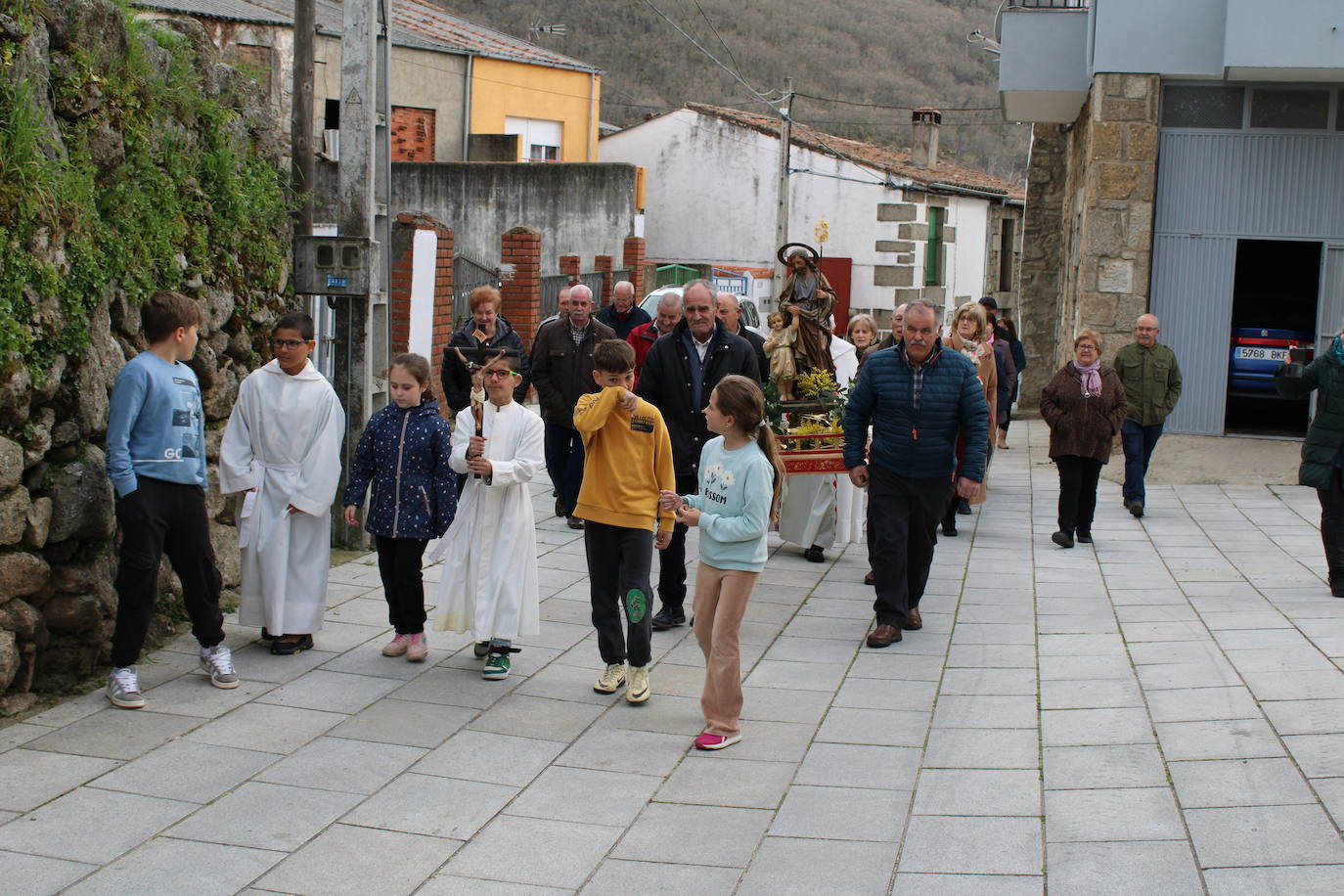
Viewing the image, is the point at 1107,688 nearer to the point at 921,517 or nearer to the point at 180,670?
the point at 921,517

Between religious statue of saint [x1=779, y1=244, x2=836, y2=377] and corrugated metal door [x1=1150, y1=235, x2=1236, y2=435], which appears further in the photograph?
corrugated metal door [x1=1150, y1=235, x2=1236, y2=435]

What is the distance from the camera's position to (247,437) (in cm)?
687

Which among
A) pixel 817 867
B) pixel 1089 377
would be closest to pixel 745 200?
pixel 1089 377

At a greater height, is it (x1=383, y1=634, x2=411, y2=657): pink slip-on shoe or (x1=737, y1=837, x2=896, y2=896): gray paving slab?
(x1=383, y1=634, x2=411, y2=657): pink slip-on shoe

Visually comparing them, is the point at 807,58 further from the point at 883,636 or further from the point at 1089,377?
the point at 883,636

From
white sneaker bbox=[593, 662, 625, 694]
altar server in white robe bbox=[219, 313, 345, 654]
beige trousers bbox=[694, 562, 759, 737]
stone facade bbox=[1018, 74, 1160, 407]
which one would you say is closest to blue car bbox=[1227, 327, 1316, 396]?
stone facade bbox=[1018, 74, 1160, 407]

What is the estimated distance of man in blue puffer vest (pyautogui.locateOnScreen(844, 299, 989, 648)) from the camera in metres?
7.49

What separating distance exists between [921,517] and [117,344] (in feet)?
13.5

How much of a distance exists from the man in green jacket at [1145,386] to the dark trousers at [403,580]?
6467 mm

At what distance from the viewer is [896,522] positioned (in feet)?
24.8

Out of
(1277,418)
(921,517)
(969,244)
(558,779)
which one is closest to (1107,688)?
(921,517)

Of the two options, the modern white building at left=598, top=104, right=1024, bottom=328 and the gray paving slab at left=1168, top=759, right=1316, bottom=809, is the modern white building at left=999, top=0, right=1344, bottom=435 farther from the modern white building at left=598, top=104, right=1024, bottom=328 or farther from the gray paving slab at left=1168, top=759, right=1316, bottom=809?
the modern white building at left=598, top=104, right=1024, bottom=328

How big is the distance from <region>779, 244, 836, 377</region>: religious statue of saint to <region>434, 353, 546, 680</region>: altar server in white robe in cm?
357

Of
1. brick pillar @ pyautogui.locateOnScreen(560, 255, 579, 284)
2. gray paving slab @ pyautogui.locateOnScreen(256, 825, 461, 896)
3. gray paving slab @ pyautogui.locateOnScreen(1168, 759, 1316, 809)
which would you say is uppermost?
brick pillar @ pyautogui.locateOnScreen(560, 255, 579, 284)
